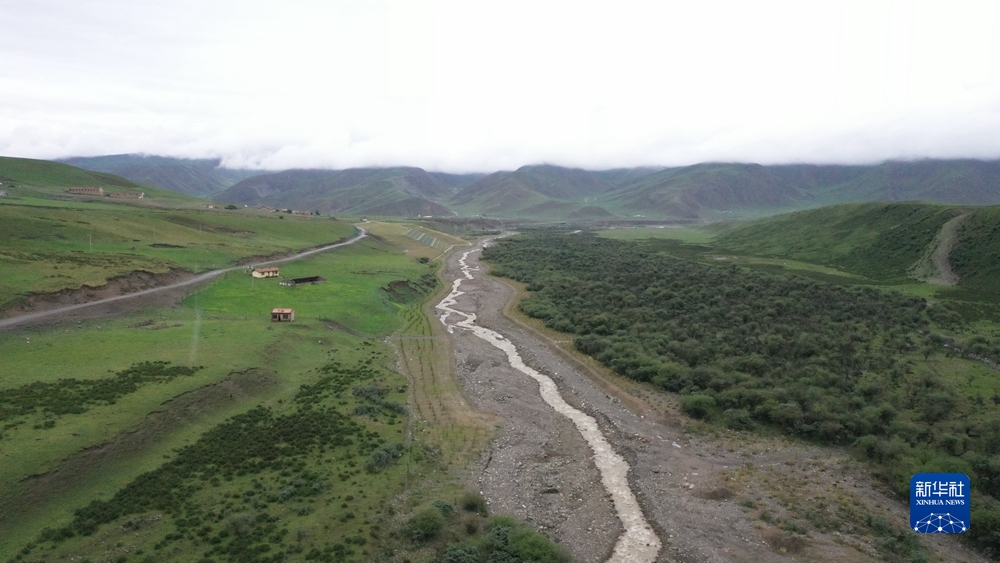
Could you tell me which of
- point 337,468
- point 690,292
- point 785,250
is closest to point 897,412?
point 337,468

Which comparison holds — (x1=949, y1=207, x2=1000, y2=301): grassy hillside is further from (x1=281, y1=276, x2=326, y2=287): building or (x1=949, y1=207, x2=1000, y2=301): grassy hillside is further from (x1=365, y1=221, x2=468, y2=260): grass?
(x1=365, y1=221, x2=468, y2=260): grass

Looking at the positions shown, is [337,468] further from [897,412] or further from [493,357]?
[897,412]

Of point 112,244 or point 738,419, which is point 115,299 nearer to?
point 112,244

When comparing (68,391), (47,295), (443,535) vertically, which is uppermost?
(47,295)

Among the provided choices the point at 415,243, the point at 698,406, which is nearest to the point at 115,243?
the point at 698,406

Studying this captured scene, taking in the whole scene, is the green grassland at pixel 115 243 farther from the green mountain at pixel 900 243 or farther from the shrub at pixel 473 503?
the green mountain at pixel 900 243

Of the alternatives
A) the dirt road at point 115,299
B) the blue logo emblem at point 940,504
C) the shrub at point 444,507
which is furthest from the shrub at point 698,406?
the dirt road at point 115,299

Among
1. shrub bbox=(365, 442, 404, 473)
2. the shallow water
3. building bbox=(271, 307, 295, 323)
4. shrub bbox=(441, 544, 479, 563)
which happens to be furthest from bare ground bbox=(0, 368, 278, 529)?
the shallow water
